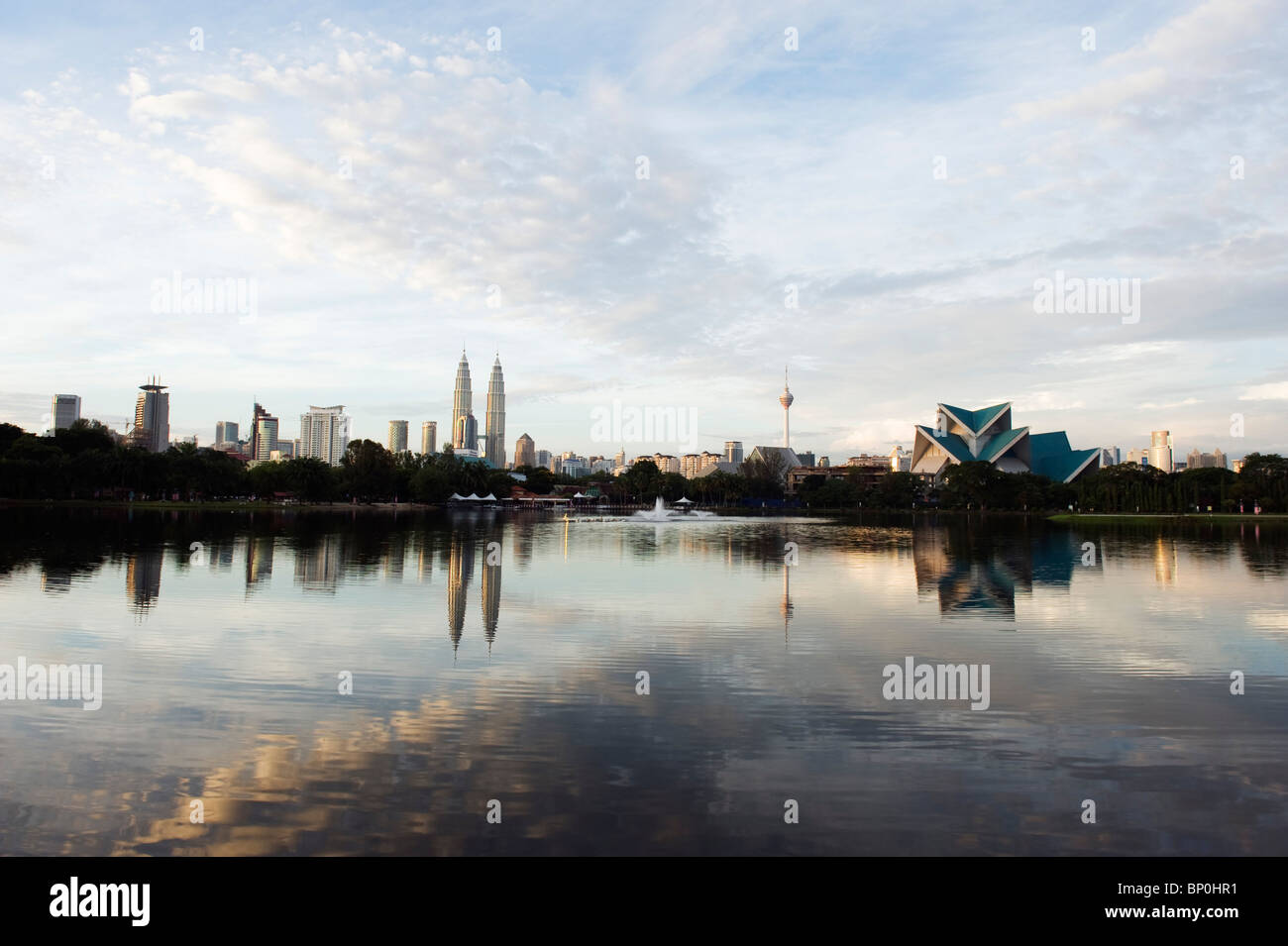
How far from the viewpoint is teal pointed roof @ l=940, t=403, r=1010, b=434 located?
9606cm

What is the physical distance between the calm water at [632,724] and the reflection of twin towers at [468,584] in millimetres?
129

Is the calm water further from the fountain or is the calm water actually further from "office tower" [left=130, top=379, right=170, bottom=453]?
"office tower" [left=130, top=379, right=170, bottom=453]

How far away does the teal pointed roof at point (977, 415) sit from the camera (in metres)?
96.1

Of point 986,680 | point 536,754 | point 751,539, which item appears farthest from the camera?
point 751,539

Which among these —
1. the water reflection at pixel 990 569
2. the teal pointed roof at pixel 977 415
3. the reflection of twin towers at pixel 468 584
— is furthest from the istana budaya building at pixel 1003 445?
the reflection of twin towers at pixel 468 584

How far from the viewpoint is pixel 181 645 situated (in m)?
8.98

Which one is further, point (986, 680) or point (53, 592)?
point (53, 592)

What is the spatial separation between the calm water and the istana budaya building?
8595cm

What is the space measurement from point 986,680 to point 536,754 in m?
4.79

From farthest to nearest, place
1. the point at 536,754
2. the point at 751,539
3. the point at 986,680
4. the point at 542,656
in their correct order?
the point at 751,539 < the point at 542,656 < the point at 986,680 < the point at 536,754

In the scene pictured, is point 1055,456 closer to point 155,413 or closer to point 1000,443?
point 1000,443
